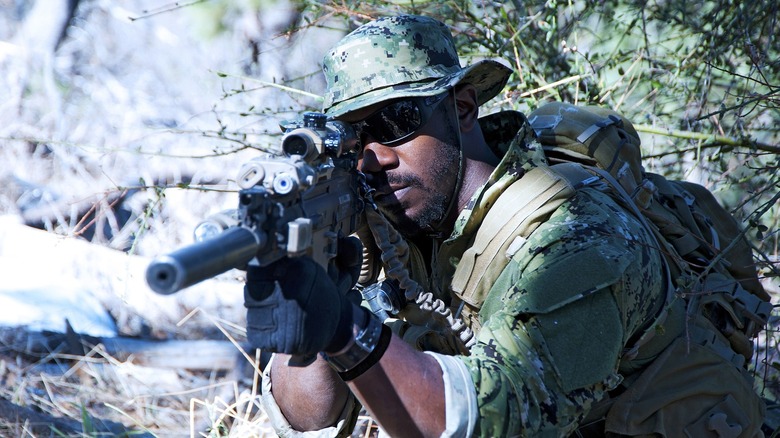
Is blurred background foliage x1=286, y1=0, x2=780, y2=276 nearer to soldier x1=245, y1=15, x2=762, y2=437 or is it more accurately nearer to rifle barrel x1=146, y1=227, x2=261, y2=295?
soldier x1=245, y1=15, x2=762, y2=437

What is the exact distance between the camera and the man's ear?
283cm

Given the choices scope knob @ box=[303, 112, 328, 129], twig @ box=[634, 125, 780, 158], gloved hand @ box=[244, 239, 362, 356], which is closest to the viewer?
gloved hand @ box=[244, 239, 362, 356]

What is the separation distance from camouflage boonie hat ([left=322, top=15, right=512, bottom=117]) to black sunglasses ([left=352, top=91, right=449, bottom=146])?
40 mm

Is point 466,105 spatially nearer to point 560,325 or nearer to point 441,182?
point 441,182

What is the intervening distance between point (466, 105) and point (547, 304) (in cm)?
101

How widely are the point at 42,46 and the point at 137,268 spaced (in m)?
2.40

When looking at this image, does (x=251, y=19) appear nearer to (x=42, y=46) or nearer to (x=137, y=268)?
(x=42, y=46)

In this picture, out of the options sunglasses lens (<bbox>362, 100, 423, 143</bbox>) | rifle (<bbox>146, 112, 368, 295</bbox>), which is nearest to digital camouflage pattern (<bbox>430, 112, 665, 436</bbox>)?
rifle (<bbox>146, 112, 368, 295</bbox>)

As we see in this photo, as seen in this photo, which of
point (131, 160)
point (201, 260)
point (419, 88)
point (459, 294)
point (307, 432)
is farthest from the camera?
point (131, 160)

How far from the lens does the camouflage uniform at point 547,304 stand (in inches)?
75.5

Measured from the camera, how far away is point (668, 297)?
2.45m

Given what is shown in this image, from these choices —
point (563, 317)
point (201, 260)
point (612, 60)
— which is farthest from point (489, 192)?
point (612, 60)

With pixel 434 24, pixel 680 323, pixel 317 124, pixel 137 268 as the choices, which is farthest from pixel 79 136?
pixel 680 323

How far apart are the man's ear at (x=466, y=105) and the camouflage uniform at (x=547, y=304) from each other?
0.33ft
